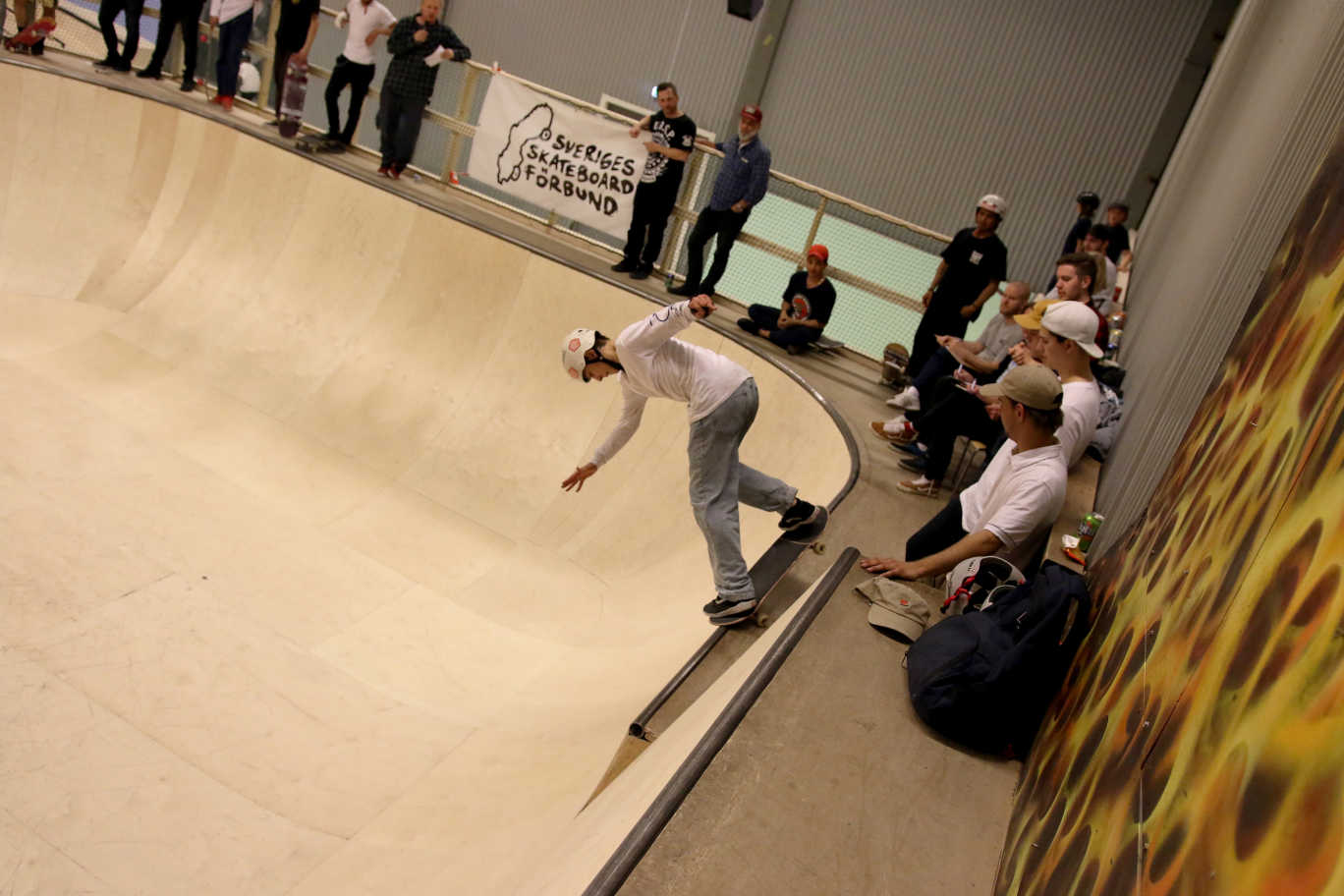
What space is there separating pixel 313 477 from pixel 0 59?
5447 mm

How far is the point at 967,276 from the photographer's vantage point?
743cm

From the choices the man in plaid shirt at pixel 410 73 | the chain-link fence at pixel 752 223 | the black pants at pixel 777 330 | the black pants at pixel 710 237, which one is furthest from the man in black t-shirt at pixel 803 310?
the man in plaid shirt at pixel 410 73

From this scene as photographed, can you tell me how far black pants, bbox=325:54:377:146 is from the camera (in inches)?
370

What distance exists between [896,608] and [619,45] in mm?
13901

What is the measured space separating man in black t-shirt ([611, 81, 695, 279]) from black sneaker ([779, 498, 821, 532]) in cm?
447

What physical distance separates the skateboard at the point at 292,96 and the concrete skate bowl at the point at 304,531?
885 millimetres

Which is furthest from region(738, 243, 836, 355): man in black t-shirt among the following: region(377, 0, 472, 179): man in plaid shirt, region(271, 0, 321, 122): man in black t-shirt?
region(271, 0, 321, 122): man in black t-shirt

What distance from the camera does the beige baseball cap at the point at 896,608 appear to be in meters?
3.69

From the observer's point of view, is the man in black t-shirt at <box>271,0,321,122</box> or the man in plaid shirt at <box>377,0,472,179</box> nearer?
the man in plaid shirt at <box>377,0,472,179</box>

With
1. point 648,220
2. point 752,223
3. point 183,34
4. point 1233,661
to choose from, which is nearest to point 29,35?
point 183,34

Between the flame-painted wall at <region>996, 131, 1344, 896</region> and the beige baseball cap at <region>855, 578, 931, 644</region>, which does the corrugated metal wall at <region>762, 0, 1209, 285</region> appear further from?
the flame-painted wall at <region>996, 131, 1344, 896</region>

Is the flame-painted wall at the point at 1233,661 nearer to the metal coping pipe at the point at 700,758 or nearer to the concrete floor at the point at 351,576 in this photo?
the concrete floor at the point at 351,576

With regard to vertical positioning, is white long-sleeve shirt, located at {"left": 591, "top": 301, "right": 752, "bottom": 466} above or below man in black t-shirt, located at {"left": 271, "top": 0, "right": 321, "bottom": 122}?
below

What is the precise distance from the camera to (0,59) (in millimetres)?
8602
